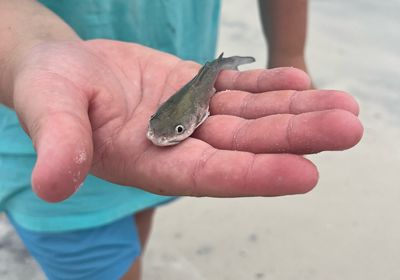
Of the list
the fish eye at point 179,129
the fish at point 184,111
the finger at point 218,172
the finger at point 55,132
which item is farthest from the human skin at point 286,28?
the finger at point 55,132

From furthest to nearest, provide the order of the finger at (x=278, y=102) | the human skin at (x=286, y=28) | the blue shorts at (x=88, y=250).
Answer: the human skin at (x=286, y=28)
the blue shorts at (x=88, y=250)
the finger at (x=278, y=102)

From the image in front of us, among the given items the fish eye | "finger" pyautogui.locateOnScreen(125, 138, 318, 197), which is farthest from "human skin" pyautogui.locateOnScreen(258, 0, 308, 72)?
"finger" pyautogui.locateOnScreen(125, 138, 318, 197)

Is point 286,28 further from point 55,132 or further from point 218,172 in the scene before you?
point 55,132

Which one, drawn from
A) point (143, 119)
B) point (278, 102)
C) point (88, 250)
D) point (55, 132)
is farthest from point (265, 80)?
point (88, 250)

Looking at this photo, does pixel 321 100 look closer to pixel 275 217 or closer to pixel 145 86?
pixel 145 86

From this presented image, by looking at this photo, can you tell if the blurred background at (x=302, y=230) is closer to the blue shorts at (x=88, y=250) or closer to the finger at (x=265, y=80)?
the blue shorts at (x=88, y=250)

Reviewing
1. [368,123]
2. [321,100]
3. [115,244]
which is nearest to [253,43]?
[368,123]

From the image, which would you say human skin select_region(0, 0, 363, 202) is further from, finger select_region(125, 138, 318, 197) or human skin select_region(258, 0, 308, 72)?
human skin select_region(258, 0, 308, 72)
